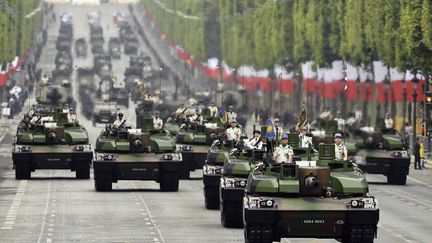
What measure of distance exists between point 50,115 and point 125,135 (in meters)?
15.4

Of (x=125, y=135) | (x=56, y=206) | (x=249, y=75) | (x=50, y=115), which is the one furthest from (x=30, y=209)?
(x=249, y=75)

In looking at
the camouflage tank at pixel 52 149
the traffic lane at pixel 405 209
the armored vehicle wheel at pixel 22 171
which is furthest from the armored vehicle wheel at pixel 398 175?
the armored vehicle wheel at pixel 22 171

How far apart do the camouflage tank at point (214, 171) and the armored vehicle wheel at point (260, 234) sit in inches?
481

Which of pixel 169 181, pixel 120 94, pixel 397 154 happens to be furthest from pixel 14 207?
pixel 120 94

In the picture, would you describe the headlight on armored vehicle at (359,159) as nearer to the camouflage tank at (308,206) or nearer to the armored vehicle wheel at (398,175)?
the armored vehicle wheel at (398,175)

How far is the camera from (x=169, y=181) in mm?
61250

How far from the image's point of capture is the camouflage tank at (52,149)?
220 ft

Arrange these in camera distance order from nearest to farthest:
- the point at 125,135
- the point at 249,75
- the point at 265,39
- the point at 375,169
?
the point at 125,135, the point at 375,169, the point at 265,39, the point at 249,75

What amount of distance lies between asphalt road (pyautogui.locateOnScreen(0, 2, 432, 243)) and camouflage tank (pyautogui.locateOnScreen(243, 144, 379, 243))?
364 centimetres

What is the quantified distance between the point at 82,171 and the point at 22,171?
217 cm

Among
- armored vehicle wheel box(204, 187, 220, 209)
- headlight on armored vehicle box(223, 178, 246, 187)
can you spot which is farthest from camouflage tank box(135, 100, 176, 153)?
headlight on armored vehicle box(223, 178, 246, 187)

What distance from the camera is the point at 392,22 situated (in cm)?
10481

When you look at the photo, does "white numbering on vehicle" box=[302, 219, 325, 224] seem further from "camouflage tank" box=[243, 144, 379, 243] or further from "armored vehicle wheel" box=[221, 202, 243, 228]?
"armored vehicle wheel" box=[221, 202, 243, 228]

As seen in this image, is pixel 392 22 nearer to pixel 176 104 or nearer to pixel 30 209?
pixel 176 104
